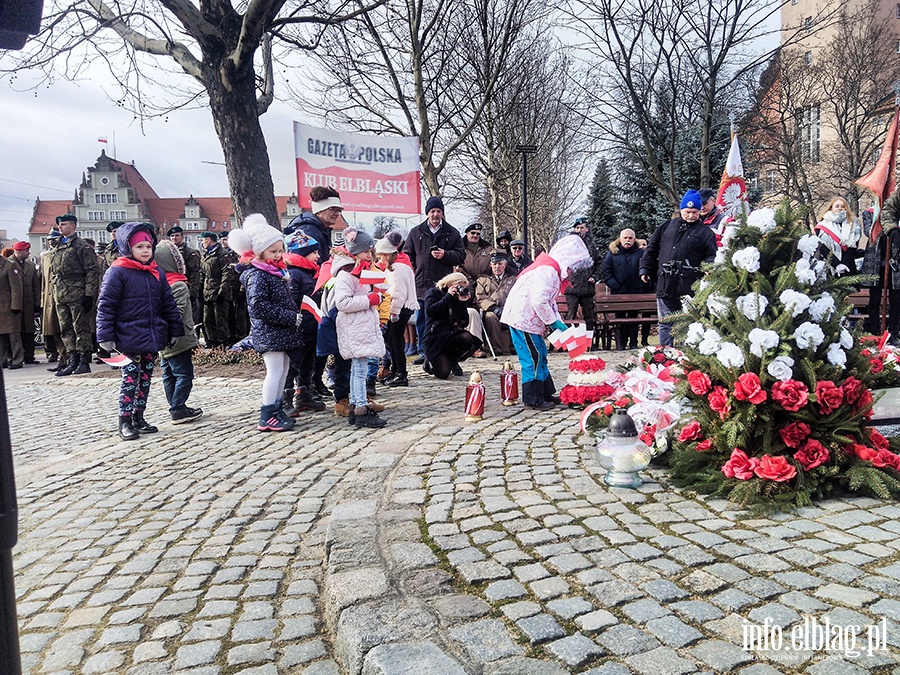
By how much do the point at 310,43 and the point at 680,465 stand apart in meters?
11.8

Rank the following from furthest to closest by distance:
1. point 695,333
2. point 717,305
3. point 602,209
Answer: point 602,209 < point 695,333 < point 717,305

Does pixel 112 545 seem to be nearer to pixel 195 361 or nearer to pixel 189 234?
pixel 195 361

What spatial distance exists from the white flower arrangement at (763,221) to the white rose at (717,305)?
0.45 meters

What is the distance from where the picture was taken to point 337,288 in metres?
6.21

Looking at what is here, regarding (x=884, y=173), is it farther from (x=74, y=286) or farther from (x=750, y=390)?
(x=74, y=286)

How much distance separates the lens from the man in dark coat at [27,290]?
1339 centimetres

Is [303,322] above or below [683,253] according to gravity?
below

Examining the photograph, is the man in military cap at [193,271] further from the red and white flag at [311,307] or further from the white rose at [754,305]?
the white rose at [754,305]

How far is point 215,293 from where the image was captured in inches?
491

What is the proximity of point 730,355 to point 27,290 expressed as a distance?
13.8 metres

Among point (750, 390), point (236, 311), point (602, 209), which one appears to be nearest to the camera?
point (750, 390)

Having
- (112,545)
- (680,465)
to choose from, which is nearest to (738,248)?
(680,465)

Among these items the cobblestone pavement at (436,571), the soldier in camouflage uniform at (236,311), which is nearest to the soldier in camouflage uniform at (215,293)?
the soldier in camouflage uniform at (236,311)

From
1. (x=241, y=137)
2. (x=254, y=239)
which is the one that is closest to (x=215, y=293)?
(x=241, y=137)
